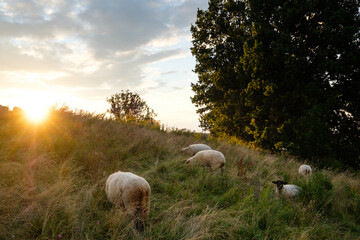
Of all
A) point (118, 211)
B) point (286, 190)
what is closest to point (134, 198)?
point (118, 211)

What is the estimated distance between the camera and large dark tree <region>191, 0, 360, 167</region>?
43.2 feet

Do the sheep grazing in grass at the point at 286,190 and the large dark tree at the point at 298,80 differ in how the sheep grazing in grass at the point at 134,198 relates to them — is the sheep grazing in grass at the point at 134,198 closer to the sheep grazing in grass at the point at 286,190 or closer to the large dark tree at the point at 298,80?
the sheep grazing in grass at the point at 286,190

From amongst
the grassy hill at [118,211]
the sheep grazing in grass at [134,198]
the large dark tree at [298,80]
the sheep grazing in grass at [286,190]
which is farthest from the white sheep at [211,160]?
the large dark tree at [298,80]

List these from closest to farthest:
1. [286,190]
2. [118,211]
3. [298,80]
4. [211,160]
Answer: [118,211] < [286,190] < [211,160] < [298,80]

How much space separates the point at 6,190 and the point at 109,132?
4199 mm

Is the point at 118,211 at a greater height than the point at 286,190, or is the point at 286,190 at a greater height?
the point at 118,211

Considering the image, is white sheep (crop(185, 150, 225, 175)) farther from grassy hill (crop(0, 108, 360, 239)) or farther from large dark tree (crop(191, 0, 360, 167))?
large dark tree (crop(191, 0, 360, 167))

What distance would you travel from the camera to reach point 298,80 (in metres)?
14.2

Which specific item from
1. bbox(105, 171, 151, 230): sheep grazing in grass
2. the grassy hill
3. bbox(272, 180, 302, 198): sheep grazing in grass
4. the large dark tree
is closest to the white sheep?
the grassy hill

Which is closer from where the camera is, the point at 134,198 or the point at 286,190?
the point at 134,198

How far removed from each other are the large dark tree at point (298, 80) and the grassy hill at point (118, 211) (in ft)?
21.4

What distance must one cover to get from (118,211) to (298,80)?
14522 millimetres

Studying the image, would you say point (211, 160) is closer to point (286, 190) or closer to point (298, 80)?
point (286, 190)

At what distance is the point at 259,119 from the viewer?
1506 centimetres
